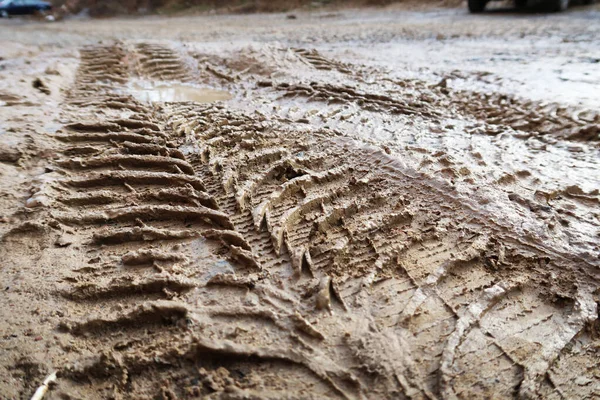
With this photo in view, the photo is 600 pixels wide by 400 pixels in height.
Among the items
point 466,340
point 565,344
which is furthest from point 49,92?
point 565,344

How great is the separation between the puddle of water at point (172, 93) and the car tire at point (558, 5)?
9.51 m

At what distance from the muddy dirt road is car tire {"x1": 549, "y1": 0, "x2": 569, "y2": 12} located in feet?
23.8

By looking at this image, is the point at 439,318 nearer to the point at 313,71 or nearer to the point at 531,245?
the point at 531,245

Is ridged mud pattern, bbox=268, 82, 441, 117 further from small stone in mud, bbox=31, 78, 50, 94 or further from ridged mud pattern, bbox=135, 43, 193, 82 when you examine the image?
small stone in mud, bbox=31, 78, 50, 94

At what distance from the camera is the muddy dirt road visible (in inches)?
66.7

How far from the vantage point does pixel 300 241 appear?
7.81 ft

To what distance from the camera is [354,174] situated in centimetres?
301

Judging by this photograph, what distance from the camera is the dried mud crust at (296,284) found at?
1.67 meters

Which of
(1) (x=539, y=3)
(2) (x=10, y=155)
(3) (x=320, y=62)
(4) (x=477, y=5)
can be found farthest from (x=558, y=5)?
(2) (x=10, y=155)

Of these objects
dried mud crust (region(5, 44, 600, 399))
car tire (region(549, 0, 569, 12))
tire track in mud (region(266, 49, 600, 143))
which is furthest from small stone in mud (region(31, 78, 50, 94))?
car tire (region(549, 0, 569, 12))

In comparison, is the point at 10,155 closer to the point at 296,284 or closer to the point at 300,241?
the point at 300,241

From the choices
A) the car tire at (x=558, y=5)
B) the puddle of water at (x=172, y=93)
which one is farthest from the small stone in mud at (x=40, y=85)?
the car tire at (x=558, y=5)

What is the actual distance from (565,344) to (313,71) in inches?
179

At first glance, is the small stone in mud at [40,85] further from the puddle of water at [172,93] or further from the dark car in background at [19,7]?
the dark car in background at [19,7]
